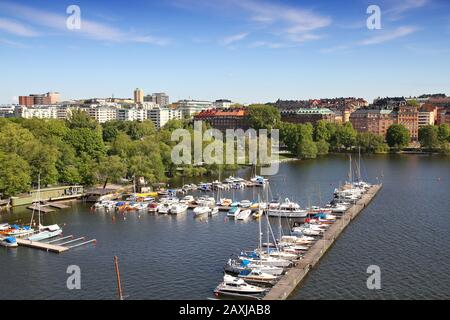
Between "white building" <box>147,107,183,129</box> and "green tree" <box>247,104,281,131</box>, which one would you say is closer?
"green tree" <box>247,104,281,131</box>

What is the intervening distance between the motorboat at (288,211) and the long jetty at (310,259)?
200 cm

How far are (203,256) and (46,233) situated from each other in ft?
23.6

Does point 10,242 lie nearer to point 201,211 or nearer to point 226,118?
point 201,211

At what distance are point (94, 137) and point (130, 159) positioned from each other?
166 inches

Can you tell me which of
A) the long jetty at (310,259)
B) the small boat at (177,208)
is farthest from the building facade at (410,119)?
the small boat at (177,208)

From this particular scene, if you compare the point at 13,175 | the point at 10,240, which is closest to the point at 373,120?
the point at 13,175

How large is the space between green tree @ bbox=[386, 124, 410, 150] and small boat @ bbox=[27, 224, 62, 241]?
48.1 m


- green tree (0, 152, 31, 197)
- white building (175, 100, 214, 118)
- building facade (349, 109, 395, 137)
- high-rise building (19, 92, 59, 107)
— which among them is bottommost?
green tree (0, 152, 31, 197)

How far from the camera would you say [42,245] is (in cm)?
1906

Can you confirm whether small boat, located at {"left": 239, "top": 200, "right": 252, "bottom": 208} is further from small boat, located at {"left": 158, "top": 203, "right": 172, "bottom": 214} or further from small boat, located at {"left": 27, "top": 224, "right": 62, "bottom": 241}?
small boat, located at {"left": 27, "top": 224, "right": 62, "bottom": 241}

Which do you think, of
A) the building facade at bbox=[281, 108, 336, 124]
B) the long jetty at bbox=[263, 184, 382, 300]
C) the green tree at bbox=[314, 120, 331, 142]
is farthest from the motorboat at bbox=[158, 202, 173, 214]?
the building facade at bbox=[281, 108, 336, 124]

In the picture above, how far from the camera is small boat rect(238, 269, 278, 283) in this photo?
49.3 ft
